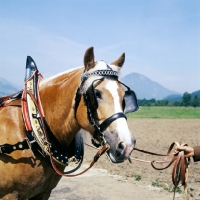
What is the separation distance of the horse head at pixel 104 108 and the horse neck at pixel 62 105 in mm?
136

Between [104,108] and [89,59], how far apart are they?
0.51 meters

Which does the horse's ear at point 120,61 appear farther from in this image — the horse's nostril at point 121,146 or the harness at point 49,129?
the horse's nostril at point 121,146

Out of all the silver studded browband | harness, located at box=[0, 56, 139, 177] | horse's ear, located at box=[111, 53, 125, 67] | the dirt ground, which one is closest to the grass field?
the dirt ground

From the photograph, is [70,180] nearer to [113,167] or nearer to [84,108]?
[113,167]

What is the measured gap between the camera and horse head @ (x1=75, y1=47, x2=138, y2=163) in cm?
230

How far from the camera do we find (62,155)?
2867 millimetres

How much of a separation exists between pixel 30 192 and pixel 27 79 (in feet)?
3.90

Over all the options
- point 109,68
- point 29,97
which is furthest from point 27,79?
point 109,68

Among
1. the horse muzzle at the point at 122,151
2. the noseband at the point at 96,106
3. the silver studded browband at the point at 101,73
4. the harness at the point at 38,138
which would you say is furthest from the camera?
the harness at the point at 38,138

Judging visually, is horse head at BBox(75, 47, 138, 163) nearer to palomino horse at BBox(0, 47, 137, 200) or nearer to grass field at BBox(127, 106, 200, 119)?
palomino horse at BBox(0, 47, 137, 200)

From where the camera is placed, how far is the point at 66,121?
2.78m

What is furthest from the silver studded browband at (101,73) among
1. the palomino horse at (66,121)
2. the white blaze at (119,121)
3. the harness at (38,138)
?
the harness at (38,138)

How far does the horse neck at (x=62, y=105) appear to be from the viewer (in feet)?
9.00

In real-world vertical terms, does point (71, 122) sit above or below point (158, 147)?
above
